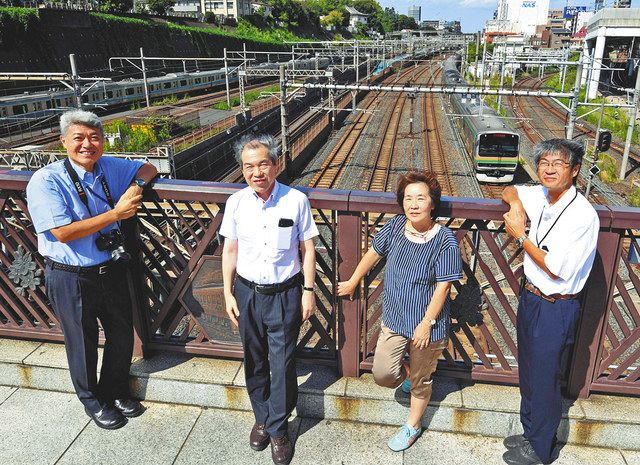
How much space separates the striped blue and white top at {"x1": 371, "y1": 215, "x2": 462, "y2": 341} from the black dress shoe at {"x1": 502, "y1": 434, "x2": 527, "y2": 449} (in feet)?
→ 2.43

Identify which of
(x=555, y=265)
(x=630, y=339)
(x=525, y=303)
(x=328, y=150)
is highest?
(x=555, y=265)

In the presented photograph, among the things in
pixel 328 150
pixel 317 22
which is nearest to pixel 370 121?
pixel 328 150

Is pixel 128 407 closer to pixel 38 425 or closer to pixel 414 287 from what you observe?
pixel 38 425

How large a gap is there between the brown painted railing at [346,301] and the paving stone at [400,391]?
0.07 m

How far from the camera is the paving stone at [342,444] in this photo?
2.78 m

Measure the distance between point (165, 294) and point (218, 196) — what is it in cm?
89

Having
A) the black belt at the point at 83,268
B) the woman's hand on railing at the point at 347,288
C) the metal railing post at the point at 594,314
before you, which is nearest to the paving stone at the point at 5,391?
the black belt at the point at 83,268

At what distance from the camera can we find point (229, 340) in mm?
3355

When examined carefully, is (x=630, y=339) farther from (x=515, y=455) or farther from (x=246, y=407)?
(x=246, y=407)

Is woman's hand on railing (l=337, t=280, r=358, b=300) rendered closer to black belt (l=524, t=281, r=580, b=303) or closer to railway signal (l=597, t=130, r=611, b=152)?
black belt (l=524, t=281, r=580, b=303)

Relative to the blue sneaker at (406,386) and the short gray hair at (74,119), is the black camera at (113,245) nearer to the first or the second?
the short gray hair at (74,119)

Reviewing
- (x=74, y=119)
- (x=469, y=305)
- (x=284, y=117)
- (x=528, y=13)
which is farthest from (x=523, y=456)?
(x=528, y=13)

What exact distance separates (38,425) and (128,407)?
0.53 metres

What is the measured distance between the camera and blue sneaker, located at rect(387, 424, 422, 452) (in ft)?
9.23
